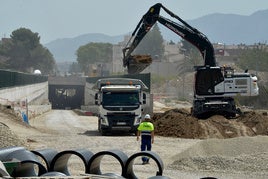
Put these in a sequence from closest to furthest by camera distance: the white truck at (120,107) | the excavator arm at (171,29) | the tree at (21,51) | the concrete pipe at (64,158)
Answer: the concrete pipe at (64,158) → the white truck at (120,107) → the excavator arm at (171,29) → the tree at (21,51)

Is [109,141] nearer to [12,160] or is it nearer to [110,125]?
[110,125]

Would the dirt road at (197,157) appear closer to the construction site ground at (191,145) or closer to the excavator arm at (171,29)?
the construction site ground at (191,145)

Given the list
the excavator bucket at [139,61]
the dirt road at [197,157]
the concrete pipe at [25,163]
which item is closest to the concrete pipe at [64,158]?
the concrete pipe at [25,163]

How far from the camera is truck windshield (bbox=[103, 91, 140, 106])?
109 feet

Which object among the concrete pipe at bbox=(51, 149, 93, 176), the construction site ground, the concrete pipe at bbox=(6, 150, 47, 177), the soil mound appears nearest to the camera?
the concrete pipe at bbox=(6, 150, 47, 177)

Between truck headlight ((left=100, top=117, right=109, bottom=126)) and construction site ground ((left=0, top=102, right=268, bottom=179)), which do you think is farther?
truck headlight ((left=100, top=117, right=109, bottom=126))

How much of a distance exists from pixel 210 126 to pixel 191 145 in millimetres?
5629

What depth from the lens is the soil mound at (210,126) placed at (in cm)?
3428

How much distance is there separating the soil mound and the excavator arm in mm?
5338

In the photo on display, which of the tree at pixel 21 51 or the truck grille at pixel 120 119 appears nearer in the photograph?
the truck grille at pixel 120 119

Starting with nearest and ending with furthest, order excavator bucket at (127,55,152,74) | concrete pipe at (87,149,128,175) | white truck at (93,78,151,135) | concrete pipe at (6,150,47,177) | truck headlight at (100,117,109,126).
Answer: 1. concrete pipe at (6,150,47,177)
2. concrete pipe at (87,149,128,175)
3. white truck at (93,78,151,135)
4. truck headlight at (100,117,109,126)
5. excavator bucket at (127,55,152,74)

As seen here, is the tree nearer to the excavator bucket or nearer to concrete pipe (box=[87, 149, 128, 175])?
the excavator bucket

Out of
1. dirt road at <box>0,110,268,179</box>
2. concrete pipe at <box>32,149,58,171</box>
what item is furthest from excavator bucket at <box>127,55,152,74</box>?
concrete pipe at <box>32,149,58,171</box>

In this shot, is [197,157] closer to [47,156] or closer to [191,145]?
[191,145]
